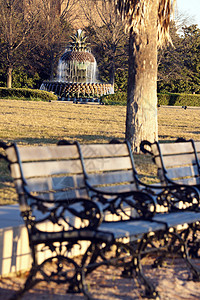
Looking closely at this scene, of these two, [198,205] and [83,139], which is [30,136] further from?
[198,205]

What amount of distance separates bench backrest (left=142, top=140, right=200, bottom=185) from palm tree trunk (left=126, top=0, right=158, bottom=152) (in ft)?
14.9

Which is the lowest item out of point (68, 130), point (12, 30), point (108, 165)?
point (68, 130)

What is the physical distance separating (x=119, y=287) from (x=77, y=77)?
107 feet

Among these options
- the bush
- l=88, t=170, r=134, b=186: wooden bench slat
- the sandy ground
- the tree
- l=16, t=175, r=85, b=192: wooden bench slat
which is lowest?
the bush

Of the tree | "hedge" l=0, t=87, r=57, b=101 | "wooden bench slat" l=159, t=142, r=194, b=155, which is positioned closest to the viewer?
"wooden bench slat" l=159, t=142, r=194, b=155

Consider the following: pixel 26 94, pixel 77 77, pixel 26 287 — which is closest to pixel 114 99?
pixel 77 77

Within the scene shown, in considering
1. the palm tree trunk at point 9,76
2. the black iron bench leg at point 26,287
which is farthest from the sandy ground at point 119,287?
the palm tree trunk at point 9,76

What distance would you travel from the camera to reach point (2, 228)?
4.36 m

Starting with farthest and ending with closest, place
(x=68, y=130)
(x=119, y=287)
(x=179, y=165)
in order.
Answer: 1. (x=68, y=130)
2. (x=179, y=165)
3. (x=119, y=287)

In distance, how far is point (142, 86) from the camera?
1052 cm

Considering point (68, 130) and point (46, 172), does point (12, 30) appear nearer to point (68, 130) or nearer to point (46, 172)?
point (68, 130)

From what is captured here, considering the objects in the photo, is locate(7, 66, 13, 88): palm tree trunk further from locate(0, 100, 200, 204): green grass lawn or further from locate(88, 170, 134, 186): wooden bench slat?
locate(88, 170, 134, 186): wooden bench slat

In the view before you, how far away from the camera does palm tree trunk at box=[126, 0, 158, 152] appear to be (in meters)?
10.3

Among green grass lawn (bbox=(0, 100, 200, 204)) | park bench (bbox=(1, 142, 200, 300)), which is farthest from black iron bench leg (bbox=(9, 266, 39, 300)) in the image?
green grass lawn (bbox=(0, 100, 200, 204))
